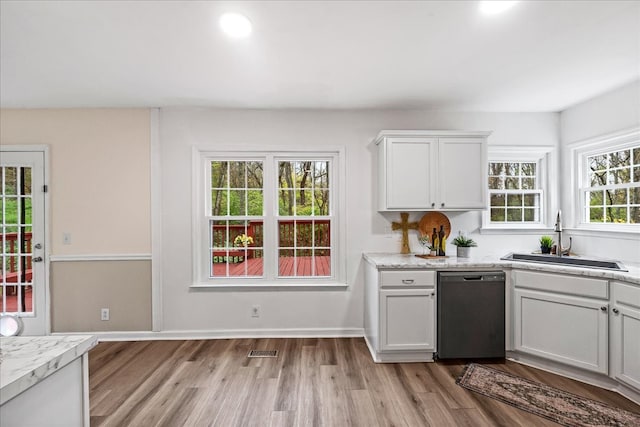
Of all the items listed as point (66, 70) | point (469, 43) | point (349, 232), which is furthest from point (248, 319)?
point (469, 43)

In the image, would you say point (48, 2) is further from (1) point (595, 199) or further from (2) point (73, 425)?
(1) point (595, 199)

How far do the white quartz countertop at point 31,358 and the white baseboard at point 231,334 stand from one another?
2.63 m

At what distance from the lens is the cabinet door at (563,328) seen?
2.51 metres

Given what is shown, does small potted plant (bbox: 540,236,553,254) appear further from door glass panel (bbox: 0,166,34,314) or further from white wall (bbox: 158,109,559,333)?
door glass panel (bbox: 0,166,34,314)

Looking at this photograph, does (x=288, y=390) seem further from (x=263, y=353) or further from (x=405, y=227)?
(x=405, y=227)

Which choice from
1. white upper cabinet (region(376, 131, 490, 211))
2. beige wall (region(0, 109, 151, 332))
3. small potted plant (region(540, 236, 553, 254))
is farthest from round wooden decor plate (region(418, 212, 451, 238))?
beige wall (region(0, 109, 151, 332))

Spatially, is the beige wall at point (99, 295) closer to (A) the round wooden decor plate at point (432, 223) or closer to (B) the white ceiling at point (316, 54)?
(B) the white ceiling at point (316, 54)

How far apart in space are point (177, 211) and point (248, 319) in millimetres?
1400

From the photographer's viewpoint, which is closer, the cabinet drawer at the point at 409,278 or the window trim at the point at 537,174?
the cabinet drawer at the point at 409,278

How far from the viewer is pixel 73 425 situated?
0.97 metres

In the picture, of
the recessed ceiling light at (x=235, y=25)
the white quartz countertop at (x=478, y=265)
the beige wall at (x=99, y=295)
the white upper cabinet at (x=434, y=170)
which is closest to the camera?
the recessed ceiling light at (x=235, y=25)

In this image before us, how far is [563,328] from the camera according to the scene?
2684mm

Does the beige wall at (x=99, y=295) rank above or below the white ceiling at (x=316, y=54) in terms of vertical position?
below

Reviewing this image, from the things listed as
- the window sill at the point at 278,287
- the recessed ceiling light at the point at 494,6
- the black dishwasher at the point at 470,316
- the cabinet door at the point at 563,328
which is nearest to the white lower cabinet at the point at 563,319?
the cabinet door at the point at 563,328
